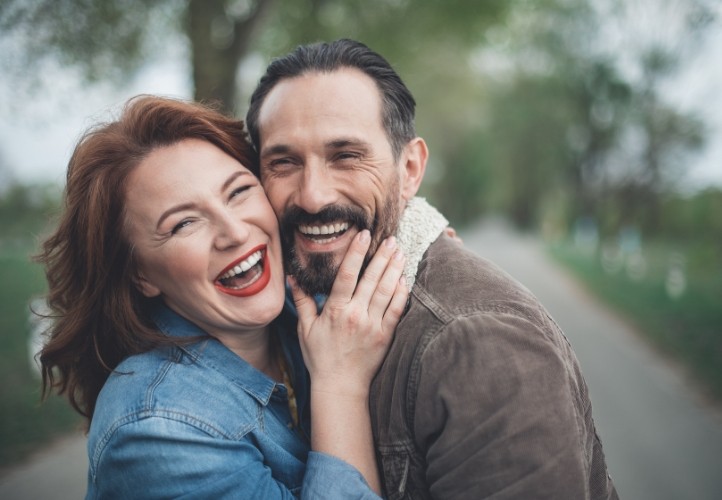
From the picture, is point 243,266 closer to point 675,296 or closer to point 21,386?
point 21,386

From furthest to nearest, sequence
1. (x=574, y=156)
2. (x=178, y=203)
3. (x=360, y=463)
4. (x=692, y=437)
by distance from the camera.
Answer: (x=574, y=156) < (x=692, y=437) < (x=178, y=203) < (x=360, y=463)

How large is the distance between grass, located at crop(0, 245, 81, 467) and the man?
1.62 m

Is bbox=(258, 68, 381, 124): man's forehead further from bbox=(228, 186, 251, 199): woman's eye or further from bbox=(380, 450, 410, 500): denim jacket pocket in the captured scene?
bbox=(380, 450, 410, 500): denim jacket pocket

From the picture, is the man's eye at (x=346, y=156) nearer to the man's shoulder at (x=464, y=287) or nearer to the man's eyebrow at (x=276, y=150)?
the man's eyebrow at (x=276, y=150)

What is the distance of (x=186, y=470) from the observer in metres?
1.62

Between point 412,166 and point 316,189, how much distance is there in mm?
594

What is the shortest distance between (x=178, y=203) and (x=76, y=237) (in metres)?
0.54

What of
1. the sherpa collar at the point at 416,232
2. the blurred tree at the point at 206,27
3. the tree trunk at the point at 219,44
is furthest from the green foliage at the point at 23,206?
the sherpa collar at the point at 416,232

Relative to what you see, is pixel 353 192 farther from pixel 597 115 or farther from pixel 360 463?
pixel 597 115

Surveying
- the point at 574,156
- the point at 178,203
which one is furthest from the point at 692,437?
the point at 574,156

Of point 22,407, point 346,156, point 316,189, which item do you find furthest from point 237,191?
point 22,407

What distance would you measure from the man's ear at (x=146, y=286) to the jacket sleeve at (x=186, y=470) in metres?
0.62

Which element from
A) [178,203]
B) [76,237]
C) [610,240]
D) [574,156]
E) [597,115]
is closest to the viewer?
[178,203]

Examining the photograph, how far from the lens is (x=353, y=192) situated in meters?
2.14
